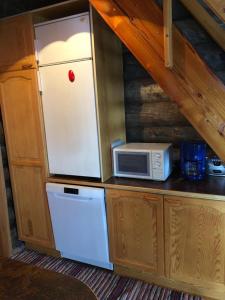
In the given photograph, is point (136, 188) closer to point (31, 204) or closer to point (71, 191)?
A: point (71, 191)

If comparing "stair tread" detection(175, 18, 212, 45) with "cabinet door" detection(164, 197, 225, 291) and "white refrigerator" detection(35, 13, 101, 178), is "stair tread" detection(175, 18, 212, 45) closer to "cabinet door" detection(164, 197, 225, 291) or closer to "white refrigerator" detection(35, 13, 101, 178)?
"white refrigerator" detection(35, 13, 101, 178)

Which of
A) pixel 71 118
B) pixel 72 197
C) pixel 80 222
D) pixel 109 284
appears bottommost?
pixel 109 284

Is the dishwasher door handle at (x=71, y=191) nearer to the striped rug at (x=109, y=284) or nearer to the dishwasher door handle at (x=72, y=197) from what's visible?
the dishwasher door handle at (x=72, y=197)

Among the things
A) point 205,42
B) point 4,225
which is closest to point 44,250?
point 4,225

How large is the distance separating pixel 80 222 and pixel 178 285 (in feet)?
3.13

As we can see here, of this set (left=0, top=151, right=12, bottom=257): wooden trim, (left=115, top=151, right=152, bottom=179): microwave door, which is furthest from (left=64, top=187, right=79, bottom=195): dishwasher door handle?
(left=0, top=151, right=12, bottom=257): wooden trim

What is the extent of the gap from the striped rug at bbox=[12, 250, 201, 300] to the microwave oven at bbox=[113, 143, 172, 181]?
912mm

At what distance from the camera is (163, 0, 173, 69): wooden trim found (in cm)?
139

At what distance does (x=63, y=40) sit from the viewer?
6.61ft

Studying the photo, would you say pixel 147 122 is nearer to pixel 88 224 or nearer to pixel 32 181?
pixel 88 224

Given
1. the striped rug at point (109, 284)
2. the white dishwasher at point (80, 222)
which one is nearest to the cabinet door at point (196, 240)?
the striped rug at point (109, 284)

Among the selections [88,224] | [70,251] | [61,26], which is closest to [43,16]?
[61,26]

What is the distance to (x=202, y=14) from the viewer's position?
1.89 meters

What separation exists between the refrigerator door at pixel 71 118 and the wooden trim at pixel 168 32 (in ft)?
2.28
